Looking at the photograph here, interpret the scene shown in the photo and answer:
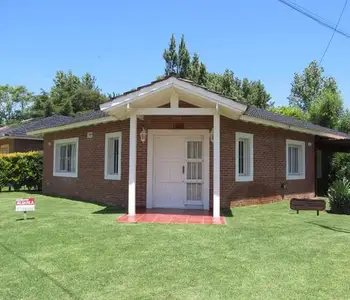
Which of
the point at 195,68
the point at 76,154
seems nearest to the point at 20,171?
the point at 76,154

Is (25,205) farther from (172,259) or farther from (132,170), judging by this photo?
(172,259)

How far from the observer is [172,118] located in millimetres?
12016

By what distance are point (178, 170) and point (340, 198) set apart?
4930 mm

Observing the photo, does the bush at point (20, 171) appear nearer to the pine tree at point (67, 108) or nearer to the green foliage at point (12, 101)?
the pine tree at point (67, 108)

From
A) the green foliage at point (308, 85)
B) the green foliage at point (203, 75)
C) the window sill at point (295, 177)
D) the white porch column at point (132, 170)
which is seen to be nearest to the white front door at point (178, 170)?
the white porch column at point (132, 170)

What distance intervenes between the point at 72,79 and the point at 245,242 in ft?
175

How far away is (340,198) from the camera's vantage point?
1191 centimetres

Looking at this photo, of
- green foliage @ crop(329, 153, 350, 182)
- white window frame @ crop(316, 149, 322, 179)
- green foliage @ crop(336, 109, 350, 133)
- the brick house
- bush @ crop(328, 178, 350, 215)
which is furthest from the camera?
green foliage @ crop(336, 109, 350, 133)

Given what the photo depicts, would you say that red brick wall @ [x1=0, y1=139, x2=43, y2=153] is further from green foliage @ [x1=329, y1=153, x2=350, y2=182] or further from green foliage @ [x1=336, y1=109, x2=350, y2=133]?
green foliage @ [x1=336, y1=109, x2=350, y2=133]

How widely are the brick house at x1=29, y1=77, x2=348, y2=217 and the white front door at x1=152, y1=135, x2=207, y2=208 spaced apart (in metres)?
0.03

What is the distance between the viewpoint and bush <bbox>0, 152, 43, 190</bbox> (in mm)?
19234

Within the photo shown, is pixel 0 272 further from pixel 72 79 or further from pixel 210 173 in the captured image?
pixel 72 79

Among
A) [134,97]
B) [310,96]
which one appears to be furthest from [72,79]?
[134,97]

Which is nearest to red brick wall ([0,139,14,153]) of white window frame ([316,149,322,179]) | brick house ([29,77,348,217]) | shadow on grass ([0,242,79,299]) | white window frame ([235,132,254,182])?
brick house ([29,77,348,217])
